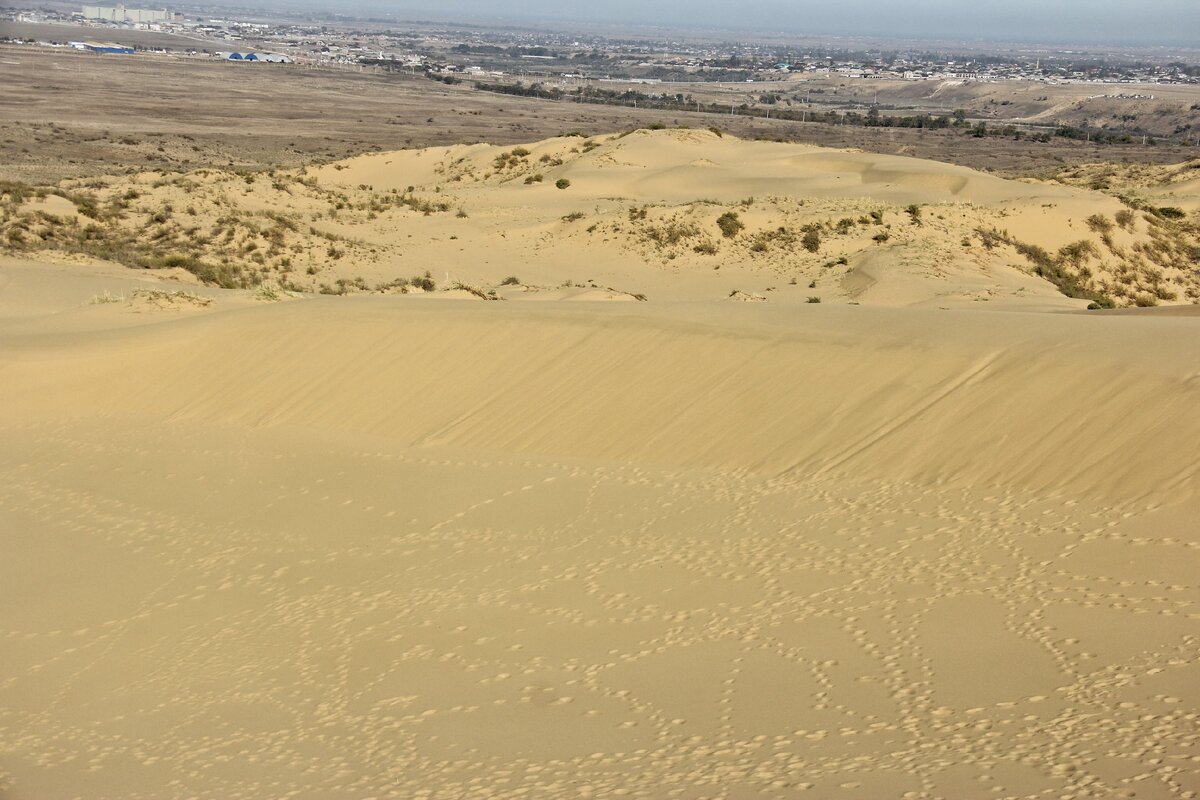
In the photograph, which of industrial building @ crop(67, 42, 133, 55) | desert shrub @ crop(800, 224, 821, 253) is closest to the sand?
desert shrub @ crop(800, 224, 821, 253)

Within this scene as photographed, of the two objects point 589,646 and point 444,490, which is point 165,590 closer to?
point 444,490

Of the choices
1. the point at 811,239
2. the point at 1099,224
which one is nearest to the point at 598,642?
the point at 811,239

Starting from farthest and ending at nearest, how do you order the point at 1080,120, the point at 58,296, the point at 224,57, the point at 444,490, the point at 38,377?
1. the point at 224,57
2. the point at 1080,120
3. the point at 58,296
4. the point at 38,377
5. the point at 444,490

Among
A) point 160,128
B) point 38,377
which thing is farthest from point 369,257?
point 160,128

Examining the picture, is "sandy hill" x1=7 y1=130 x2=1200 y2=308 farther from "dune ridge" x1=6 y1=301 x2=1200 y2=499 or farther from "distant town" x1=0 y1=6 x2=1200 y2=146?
"distant town" x1=0 y1=6 x2=1200 y2=146

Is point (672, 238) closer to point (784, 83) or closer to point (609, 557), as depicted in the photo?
point (609, 557)

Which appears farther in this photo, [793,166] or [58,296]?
[793,166]
